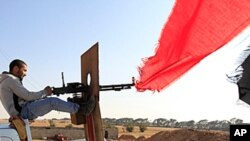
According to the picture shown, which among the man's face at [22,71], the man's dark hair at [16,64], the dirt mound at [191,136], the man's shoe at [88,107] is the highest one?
the man's dark hair at [16,64]

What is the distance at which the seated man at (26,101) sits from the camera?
5.57m

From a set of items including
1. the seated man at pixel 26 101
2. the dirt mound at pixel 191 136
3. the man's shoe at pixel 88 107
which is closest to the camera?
the man's shoe at pixel 88 107

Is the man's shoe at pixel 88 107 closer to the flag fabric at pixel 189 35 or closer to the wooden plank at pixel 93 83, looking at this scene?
the wooden plank at pixel 93 83

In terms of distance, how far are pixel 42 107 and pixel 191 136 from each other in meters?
30.2

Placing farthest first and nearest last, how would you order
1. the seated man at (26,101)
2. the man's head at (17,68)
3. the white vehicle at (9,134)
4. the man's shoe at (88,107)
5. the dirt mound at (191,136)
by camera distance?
the dirt mound at (191,136)
the man's head at (17,68)
the seated man at (26,101)
the man's shoe at (88,107)
the white vehicle at (9,134)

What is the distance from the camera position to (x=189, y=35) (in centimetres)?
537

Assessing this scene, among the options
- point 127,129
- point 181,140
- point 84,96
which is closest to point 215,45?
point 84,96

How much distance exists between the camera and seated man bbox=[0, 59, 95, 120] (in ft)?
18.3

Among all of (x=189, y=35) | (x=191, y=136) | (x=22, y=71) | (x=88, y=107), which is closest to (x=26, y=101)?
(x=22, y=71)

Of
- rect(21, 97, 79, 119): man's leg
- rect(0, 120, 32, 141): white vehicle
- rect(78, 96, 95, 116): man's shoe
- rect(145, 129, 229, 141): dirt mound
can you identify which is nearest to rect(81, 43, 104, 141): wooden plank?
rect(78, 96, 95, 116): man's shoe

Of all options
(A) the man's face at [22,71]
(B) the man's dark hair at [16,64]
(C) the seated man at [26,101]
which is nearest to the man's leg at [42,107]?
(C) the seated man at [26,101]

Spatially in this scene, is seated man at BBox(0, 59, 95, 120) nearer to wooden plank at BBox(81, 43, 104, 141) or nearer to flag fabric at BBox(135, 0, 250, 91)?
wooden plank at BBox(81, 43, 104, 141)

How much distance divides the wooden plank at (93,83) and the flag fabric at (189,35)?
0.80 meters

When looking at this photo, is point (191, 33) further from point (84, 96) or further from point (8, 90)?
point (8, 90)
